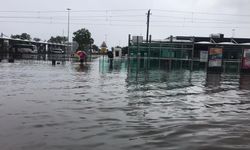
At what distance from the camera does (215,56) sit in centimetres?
3241

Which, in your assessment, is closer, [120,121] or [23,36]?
[120,121]

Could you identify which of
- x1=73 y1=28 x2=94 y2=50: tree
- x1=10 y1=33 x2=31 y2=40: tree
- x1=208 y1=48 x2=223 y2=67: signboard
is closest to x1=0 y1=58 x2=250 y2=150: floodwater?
x1=208 y1=48 x2=223 y2=67: signboard

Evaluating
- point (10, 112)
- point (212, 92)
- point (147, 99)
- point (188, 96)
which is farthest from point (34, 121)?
point (212, 92)

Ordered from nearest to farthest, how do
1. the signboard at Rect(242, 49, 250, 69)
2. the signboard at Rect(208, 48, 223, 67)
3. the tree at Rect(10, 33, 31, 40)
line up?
1. the signboard at Rect(242, 49, 250, 69)
2. the signboard at Rect(208, 48, 223, 67)
3. the tree at Rect(10, 33, 31, 40)

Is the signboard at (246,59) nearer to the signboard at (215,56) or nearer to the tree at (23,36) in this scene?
the signboard at (215,56)

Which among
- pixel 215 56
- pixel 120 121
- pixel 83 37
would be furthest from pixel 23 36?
pixel 120 121

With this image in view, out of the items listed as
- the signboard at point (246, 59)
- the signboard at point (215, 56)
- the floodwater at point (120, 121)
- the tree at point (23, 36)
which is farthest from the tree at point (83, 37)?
the floodwater at point (120, 121)

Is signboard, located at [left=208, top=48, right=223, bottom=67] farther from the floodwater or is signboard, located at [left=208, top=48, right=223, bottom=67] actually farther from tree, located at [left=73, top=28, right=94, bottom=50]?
tree, located at [left=73, top=28, right=94, bottom=50]

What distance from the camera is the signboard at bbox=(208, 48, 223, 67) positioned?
32281 millimetres

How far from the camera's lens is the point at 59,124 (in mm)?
9516

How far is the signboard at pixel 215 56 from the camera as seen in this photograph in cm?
3228

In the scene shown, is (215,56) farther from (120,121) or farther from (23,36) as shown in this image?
(23,36)

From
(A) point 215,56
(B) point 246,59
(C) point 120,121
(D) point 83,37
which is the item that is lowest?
(C) point 120,121

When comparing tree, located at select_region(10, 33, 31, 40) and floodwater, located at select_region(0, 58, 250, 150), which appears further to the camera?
tree, located at select_region(10, 33, 31, 40)
